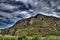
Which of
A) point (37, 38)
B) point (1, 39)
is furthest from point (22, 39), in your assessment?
point (1, 39)

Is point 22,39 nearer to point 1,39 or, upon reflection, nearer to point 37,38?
point 37,38

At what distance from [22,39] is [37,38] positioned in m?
3.25

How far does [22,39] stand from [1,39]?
21.1 ft

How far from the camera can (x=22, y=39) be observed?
3572 cm

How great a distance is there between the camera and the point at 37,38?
3731 centimetres

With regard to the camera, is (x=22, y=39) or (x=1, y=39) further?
(x=1, y=39)

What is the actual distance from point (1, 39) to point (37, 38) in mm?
7965

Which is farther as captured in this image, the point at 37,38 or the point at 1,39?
the point at 1,39

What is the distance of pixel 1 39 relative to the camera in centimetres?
4025
